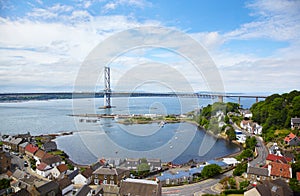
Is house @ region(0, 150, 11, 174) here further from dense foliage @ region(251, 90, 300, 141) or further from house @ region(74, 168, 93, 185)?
dense foliage @ region(251, 90, 300, 141)

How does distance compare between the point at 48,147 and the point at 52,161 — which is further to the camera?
the point at 48,147

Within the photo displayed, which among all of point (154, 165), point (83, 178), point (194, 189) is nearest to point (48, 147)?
point (83, 178)

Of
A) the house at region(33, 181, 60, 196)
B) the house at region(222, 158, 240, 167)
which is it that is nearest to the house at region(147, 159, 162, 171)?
the house at region(222, 158, 240, 167)

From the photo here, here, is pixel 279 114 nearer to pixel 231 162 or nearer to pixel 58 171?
pixel 231 162

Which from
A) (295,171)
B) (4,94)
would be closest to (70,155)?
(295,171)

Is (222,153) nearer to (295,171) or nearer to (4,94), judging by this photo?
(295,171)

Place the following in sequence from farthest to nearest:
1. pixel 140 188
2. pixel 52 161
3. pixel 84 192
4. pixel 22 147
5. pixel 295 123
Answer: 1. pixel 295 123
2. pixel 22 147
3. pixel 52 161
4. pixel 84 192
5. pixel 140 188

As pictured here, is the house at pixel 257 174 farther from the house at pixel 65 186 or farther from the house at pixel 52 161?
the house at pixel 52 161
